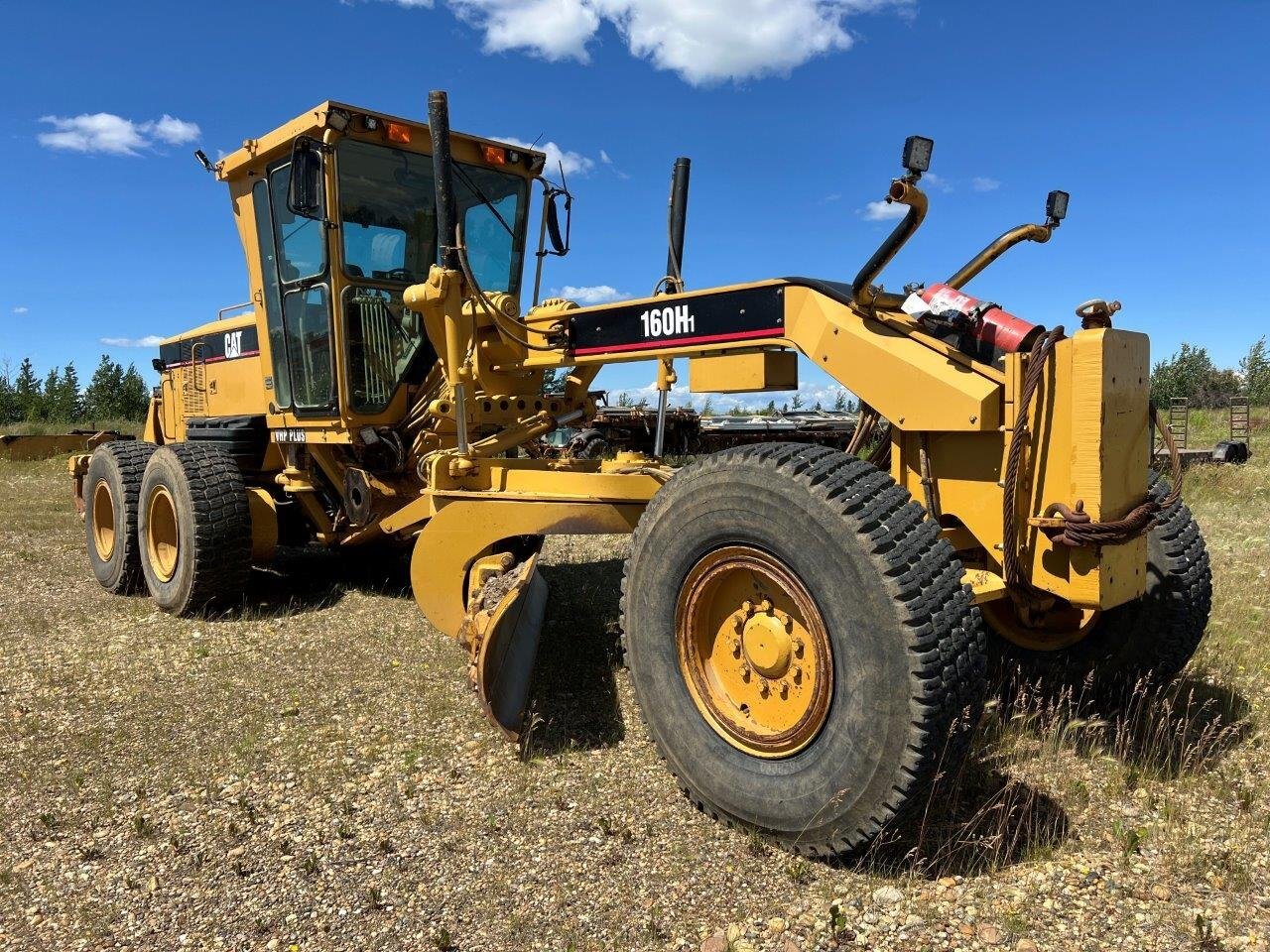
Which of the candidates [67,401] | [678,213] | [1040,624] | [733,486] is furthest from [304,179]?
[67,401]

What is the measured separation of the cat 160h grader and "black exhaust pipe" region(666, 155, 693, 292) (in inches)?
0.6

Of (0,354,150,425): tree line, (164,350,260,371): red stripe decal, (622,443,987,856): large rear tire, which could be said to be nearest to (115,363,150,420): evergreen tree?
(0,354,150,425): tree line

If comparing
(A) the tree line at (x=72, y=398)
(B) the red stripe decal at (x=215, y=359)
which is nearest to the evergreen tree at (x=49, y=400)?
(A) the tree line at (x=72, y=398)

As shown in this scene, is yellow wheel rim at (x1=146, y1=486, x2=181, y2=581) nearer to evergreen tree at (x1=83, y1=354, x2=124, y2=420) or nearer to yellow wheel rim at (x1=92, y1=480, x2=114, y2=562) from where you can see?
yellow wheel rim at (x1=92, y1=480, x2=114, y2=562)

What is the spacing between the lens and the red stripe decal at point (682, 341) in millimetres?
3439

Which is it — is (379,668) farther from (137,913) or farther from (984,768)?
(984,768)

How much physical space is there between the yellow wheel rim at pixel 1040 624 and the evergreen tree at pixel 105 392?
167 ft

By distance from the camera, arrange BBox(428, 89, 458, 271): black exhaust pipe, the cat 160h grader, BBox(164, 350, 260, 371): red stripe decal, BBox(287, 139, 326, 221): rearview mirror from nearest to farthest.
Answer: the cat 160h grader
BBox(428, 89, 458, 271): black exhaust pipe
BBox(287, 139, 326, 221): rearview mirror
BBox(164, 350, 260, 371): red stripe decal

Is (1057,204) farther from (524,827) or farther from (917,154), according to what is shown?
(524,827)

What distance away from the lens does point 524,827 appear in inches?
120

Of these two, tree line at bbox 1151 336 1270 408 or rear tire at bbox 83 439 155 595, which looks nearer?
rear tire at bbox 83 439 155 595

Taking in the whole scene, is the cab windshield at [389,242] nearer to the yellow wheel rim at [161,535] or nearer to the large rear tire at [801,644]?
the yellow wheel rim at [161,535]

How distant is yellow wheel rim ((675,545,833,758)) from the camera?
2.74 m

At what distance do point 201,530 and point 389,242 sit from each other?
2232 millimetres
